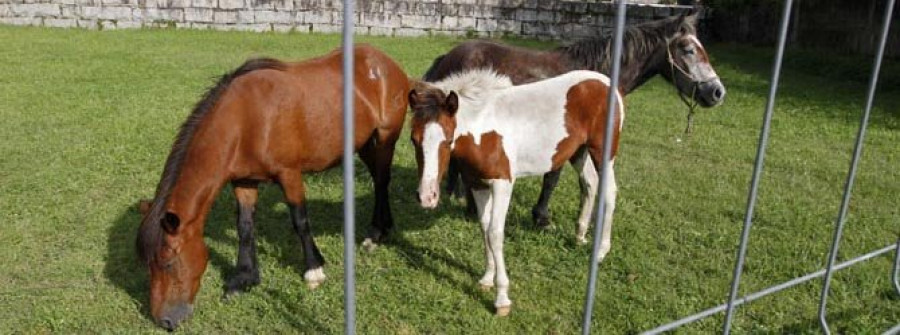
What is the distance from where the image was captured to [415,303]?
3775 mm

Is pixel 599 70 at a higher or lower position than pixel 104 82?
higher

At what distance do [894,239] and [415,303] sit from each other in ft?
12.2

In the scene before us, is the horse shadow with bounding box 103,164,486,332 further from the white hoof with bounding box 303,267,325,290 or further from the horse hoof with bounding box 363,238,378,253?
the white hoof with bounding box 303,267,325,290

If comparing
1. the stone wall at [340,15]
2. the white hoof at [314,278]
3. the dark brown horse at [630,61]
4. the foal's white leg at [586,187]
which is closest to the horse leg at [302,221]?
the white hoof at [314,278]

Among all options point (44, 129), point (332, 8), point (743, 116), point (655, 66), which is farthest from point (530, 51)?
point (332, 8)

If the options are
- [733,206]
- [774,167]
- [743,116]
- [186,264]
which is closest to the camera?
[186,264]

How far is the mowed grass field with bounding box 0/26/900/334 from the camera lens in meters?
3.63

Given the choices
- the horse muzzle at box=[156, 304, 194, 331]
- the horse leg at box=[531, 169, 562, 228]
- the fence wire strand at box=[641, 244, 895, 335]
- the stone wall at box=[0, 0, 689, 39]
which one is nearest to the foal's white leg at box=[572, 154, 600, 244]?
the horse leg at box=[531, 169, 562, 228]

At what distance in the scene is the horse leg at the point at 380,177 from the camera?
445 centimetres

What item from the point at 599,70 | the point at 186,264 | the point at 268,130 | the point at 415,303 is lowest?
the point at 415,303

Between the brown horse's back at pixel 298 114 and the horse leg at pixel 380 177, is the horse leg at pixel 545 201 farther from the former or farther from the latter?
the brown horse's back at pixel 298 114

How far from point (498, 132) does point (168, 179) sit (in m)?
1.77

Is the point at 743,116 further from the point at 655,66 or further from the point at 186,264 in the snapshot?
the point at 186,264

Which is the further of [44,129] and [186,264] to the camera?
[44,129]
